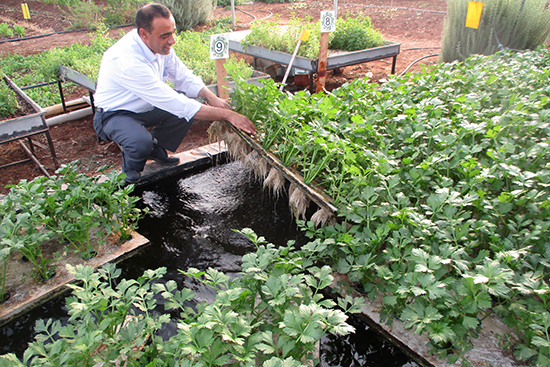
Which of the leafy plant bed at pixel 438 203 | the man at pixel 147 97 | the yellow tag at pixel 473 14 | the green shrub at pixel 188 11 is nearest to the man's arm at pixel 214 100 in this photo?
the man at pixel 147 97

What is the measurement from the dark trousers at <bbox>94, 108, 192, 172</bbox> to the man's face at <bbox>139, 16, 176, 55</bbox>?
589 mm

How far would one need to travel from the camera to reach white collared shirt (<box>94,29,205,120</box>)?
2828 mm

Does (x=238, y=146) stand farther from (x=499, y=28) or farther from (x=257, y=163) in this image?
(x=499, y=28)

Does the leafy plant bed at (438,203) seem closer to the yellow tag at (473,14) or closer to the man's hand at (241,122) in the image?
the man's hand at (241,122)

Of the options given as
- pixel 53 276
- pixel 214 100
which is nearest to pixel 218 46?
pixel 214 100

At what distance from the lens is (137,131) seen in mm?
2994

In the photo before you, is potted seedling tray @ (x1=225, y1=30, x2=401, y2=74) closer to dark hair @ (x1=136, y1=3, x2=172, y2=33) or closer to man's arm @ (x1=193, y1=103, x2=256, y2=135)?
dark hair @ (x1=136, y1=3, x2=172, y2=33)

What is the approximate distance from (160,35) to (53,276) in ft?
6.09

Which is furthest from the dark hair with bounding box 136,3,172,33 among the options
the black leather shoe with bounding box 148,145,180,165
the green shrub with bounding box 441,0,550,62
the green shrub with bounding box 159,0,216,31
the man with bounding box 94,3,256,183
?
the green shrub with bounding box 159,0,216,31

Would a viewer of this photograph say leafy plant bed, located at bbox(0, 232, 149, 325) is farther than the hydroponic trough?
No

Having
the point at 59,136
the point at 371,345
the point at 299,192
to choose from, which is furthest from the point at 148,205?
the point at 59,136

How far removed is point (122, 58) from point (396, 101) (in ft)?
7.14

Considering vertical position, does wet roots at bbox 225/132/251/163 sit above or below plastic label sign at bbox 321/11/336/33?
below

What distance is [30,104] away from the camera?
11.5 feet
